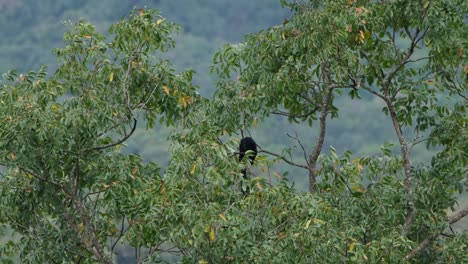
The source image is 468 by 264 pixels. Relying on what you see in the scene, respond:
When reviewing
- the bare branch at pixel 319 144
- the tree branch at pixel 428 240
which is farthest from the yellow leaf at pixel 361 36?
the tree branch at pixel 428 240

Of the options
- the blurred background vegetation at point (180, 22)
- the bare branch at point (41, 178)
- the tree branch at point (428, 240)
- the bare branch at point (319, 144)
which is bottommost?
the bare branch at point (41, 178)

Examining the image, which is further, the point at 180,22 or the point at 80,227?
the point at 180,22

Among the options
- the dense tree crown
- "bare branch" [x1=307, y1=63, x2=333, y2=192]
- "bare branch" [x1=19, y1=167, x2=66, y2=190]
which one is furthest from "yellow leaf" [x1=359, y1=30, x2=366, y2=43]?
"bare branch" [x1=19, y1=167, x2=66, y2=190]

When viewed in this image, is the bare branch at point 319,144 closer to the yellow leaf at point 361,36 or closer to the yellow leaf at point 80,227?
the yellow leaf at point 361,36

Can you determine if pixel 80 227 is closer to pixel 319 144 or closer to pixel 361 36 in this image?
pixel 319 144

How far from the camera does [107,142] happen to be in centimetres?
1309

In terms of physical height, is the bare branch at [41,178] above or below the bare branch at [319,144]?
below

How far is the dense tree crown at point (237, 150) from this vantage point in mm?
10750

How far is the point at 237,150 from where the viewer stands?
459 inches

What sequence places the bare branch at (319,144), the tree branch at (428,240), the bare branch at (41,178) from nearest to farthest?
the bare branch at (41,178) → the tree branch at (428,240) → the bare branch at (319,144)

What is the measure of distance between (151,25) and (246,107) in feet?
6.69

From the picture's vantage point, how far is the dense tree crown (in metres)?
10.8

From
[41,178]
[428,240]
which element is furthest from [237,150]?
[428,240]

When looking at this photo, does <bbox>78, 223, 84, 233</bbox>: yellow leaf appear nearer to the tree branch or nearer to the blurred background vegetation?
the tree branch
